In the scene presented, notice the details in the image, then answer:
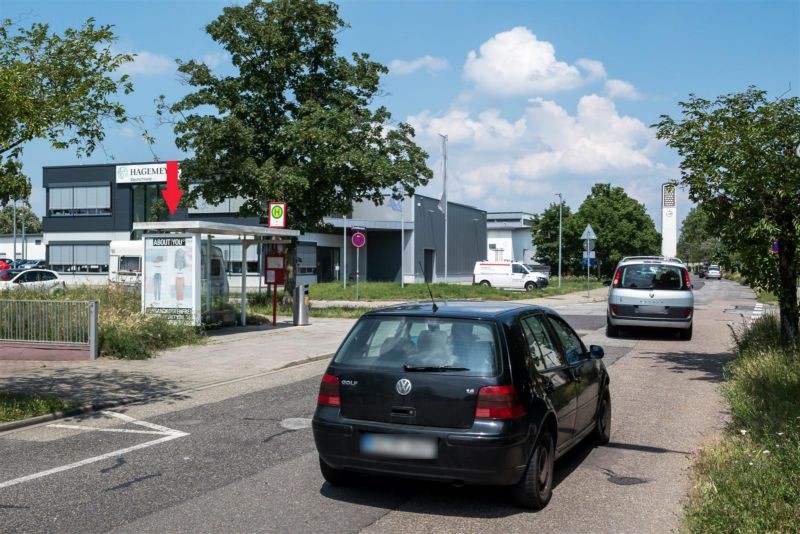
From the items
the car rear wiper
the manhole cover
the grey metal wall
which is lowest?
the manhole cover

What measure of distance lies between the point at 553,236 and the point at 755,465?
67.3 m

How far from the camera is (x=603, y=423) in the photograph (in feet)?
24.3

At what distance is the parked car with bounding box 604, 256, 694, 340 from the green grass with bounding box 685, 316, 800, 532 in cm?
813

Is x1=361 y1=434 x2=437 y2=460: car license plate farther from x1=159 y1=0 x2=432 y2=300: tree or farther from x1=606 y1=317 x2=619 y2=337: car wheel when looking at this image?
x1=159 y1=0 x2=432 y2=300: tree

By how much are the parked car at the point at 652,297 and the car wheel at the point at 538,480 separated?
40.8 ft

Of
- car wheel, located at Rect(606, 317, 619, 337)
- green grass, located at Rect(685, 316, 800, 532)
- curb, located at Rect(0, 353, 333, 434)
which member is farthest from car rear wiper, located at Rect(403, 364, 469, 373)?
car wheel, located at Rect(606, 317, 619, 337)

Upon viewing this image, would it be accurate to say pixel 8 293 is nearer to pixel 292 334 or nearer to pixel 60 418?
pixel 292 334

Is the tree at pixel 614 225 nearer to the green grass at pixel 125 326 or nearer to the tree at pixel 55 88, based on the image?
the green grass at pixel 125 326

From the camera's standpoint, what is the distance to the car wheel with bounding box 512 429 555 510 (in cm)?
525

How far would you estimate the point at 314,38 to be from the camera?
81.1 feet

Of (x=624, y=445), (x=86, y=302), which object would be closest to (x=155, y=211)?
(x=86, y=302)

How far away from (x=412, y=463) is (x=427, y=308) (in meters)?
1.27

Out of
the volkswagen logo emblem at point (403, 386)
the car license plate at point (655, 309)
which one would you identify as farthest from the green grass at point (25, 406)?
the car license plate at point (655, 309)

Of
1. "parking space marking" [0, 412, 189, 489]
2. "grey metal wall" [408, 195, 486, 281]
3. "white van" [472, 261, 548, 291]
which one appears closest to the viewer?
"parking space marking" [0, 412, 189, 489]
